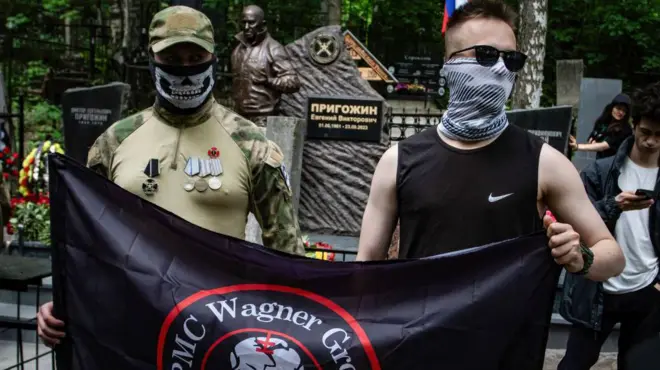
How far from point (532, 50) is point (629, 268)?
10205 millimetres

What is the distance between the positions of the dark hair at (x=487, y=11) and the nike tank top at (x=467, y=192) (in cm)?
36

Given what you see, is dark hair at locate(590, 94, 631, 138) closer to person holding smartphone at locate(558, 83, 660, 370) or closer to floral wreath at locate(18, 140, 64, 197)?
person holding smartphone at locate(558, 83, 660, 370)

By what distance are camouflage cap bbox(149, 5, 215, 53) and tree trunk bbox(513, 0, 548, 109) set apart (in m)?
11.7

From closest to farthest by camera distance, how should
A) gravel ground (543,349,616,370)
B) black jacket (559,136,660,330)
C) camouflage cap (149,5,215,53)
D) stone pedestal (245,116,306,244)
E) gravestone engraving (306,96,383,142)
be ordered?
camouflage cap (149,5,215,53) < black jacket (559,136,660,330) < gravel ground (543,349,616,370) < stone pedestal (245,116,306,244) < gravestone engraving (306,96,383,142)

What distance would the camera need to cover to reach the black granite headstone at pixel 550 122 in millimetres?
10234

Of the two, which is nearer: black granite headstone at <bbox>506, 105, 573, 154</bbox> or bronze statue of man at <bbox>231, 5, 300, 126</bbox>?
black granite headstone at <bbox>506, 105, 573, 154</bbox>

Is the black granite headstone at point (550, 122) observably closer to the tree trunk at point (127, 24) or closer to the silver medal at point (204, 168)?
the silver medal at point (204, 168)

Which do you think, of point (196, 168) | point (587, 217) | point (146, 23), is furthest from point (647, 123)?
point (146, 23)

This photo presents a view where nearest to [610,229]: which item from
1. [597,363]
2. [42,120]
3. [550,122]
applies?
[597,363]

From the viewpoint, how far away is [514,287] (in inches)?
108

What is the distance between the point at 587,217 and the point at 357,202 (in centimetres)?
947

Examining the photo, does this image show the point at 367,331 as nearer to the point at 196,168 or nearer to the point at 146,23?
the point at 196,168

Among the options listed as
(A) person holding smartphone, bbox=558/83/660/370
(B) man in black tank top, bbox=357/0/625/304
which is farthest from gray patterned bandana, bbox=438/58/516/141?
(A) person holding smartphone, bbox=558/83/660/370

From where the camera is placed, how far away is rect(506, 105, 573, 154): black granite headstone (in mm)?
10234
